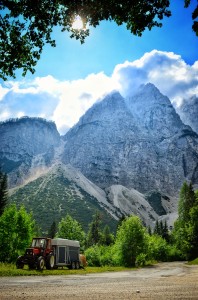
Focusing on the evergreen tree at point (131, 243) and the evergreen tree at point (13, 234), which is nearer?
the evergreen tree at point (131, 243)

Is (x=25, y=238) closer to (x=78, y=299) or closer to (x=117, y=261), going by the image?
(x=117, y=261)

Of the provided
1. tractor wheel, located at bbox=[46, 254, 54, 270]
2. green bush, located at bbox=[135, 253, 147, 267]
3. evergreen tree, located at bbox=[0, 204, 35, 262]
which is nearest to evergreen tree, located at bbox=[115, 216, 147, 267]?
green bush, located at bbox=[135, 253, 147, 267]

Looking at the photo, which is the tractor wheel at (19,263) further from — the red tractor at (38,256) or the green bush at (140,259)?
the green bush at (140,259)

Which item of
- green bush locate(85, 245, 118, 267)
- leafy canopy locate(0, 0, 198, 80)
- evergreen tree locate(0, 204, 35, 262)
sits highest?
leafy canopy locate(0, 0, 198, 80)

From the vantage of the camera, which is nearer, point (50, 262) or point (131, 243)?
point (50, 262)

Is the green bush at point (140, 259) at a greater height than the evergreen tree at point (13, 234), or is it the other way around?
the evergreen tree at point (13, 234)

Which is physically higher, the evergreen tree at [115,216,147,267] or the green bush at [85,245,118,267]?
the evergreen tree at [115,216,147,267]

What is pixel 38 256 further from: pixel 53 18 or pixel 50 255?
pixel 53 18

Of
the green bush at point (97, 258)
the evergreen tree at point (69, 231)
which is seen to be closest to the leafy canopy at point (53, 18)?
the green bush at point (97, 258)

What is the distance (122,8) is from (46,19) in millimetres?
3616

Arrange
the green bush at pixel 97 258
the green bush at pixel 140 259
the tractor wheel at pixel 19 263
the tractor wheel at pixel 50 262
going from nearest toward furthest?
the tractor wheel at pixel 19 263 < the tractor wheel at pixel 50 262 < the green bush at pixel 140 259 < the green bush at pixel 97 258

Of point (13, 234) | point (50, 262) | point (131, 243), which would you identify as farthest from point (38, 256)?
point (13, 234)

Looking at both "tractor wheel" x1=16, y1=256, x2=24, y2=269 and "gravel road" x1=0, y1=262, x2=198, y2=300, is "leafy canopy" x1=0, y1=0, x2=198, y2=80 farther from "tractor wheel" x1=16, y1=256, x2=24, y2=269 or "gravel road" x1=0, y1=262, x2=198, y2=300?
"tractor wheel" x1=16, y1=256, x2=24, y2=269

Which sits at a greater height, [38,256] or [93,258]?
[38,256]
